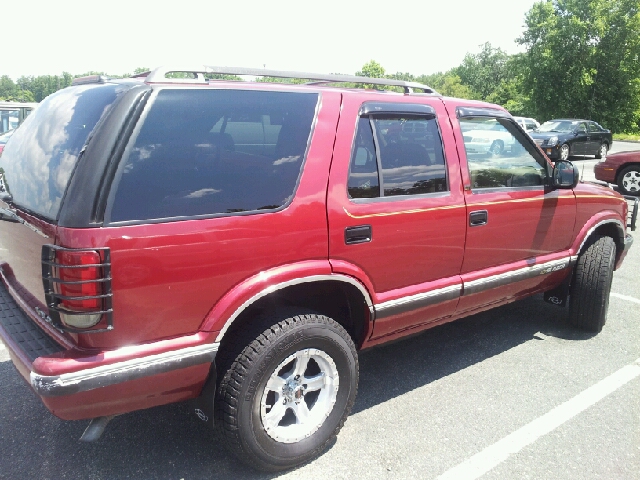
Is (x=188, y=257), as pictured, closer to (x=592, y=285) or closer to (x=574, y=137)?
(x=592, y=285)

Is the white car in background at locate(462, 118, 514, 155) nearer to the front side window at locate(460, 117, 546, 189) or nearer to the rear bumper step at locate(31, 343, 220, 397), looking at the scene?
the front side window at locate(460, 117, 546, 189)

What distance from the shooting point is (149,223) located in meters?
2.12

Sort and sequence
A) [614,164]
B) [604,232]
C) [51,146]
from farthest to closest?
1. [614,164]
2. [604,232]
3. [51,146]

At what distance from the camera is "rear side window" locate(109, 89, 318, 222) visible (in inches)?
85.3

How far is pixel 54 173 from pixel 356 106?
153 cm

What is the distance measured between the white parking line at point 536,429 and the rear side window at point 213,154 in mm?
1645

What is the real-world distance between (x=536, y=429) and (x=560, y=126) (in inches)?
818

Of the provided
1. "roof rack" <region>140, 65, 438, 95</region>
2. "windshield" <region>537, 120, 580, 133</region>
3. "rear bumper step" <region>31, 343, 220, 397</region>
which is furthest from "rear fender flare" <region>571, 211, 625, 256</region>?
"windshield" <region>537, 120, 580, 133</region>

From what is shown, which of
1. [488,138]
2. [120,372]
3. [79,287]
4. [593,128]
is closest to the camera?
[79,287]

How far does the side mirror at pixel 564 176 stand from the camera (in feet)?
12.7

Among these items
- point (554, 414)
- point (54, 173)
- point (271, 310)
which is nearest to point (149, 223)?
point (54, 173)

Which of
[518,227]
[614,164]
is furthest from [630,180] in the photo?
[518,227]

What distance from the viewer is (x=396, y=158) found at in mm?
3057

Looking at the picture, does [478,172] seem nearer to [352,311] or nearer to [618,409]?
[352,311]
